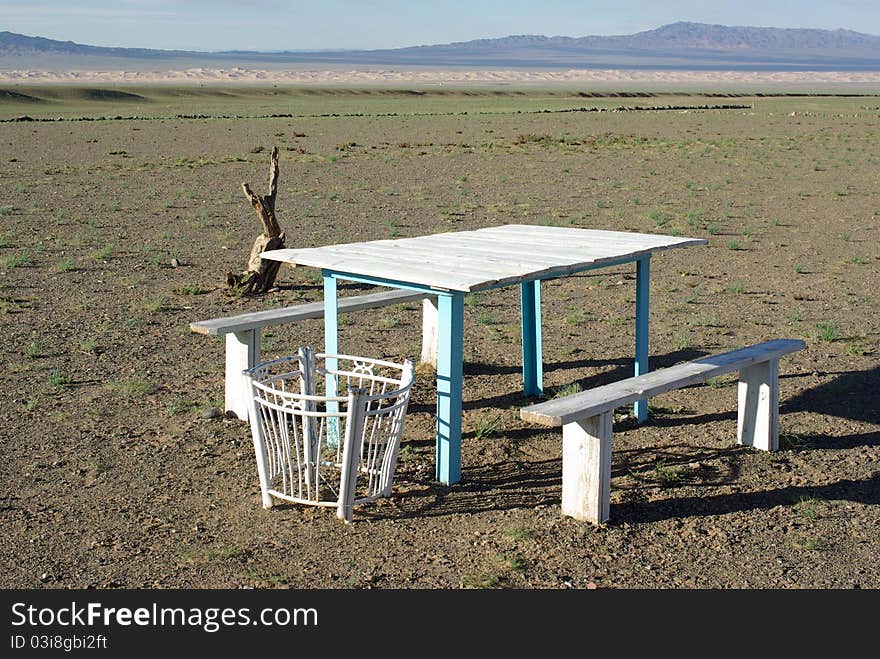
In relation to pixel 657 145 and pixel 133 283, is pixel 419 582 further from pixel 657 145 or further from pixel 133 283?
pixel 657 145

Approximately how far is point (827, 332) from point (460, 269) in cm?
429

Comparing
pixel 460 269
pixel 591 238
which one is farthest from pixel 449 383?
pixel 591 238

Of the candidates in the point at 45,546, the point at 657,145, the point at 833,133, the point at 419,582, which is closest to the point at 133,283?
the point at 45,546

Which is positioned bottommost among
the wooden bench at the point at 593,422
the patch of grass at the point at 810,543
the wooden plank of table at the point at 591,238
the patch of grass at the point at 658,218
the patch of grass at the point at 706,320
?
the patch of grass at the point at 810,543

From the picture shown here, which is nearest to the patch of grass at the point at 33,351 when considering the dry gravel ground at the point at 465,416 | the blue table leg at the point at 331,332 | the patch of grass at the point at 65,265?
the dry gravel ground at the point at 465,416

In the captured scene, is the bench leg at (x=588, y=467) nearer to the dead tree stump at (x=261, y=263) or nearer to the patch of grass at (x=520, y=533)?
the patch of grass at (x=520, y=533)

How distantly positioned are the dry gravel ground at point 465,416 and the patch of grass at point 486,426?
1.7 inches

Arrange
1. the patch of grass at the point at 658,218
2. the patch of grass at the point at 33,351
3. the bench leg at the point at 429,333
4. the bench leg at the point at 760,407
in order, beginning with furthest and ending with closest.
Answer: the patch of grass at the point at 658,218, the patch of grass at the point at 33,351, the bench leg at the point at 429,333, the bench leg at the point at 760,407

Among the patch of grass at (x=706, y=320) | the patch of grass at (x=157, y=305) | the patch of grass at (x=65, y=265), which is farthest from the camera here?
the patch of grass at (x=65, y=265)

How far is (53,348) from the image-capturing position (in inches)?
328

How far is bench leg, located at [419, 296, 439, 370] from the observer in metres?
7.73

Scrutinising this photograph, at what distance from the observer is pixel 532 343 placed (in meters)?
7.22

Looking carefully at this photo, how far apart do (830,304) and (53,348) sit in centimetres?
685

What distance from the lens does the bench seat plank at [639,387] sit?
4.87m
